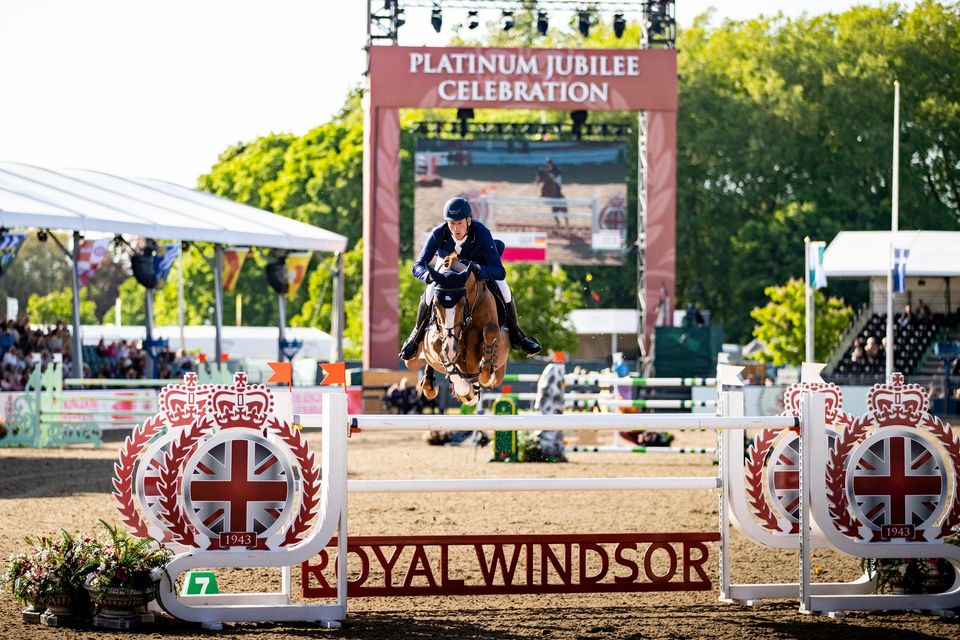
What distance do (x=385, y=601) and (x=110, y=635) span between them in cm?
186

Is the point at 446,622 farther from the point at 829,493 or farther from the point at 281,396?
the point at 829,493

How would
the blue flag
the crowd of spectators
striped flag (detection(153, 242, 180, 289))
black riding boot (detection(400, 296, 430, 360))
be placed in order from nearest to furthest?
black riding boot (detection(400, 296, 430, 360))
the crowd of spectators
striped flag (detection(153, 242, 180, 289))
the blue flag

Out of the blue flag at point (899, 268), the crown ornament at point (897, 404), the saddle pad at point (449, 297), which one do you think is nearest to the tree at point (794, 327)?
the blue flag at point (899, 268)

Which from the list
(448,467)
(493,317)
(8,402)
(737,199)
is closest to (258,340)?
(737,199)

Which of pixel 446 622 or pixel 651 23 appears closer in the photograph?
pixel 446 622

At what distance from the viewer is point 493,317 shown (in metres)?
8.65

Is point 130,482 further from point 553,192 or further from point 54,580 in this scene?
point 553,192

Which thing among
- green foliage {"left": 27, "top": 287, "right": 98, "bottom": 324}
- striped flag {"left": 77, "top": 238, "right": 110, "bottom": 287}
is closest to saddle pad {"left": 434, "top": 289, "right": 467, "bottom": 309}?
striped flag {"left": 77, "top": 238, "right": 110, "bottom": 287}

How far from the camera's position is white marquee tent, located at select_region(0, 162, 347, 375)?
2319 cm

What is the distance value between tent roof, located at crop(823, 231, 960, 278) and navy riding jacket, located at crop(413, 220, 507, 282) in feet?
81.8

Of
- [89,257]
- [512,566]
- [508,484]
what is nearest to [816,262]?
[89,257]

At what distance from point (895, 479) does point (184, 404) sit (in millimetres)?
3965

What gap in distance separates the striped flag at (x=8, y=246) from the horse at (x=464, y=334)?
1724 centimetres

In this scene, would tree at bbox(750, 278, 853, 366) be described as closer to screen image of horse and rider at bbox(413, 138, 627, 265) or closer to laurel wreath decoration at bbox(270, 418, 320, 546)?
screen image of horse and rider at bbox(413, 138, 627, 265)
